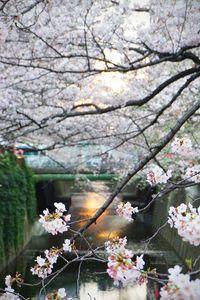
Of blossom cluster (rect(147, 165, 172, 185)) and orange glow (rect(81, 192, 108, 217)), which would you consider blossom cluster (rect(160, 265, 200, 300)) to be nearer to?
blossom cluster (rect(147, 165, 172, 185))

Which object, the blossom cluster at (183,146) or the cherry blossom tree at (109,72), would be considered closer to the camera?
the cherry blossom tree at (109,72)

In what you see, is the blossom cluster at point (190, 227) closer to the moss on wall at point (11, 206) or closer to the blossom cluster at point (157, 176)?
the blossom cluster at point (157, 176)

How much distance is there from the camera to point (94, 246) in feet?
52.5

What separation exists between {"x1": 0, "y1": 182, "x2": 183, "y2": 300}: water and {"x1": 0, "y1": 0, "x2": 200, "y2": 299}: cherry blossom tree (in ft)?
3.37

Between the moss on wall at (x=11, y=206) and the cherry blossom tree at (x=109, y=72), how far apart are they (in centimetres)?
284

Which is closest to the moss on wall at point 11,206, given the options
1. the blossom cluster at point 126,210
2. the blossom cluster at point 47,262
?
the blossom cluster at point 126,210

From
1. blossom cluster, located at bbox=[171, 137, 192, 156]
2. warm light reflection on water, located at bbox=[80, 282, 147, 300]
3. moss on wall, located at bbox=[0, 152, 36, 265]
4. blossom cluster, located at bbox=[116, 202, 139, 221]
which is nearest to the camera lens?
blossom cluster, located at bbox=[116, 202, 139, 221]

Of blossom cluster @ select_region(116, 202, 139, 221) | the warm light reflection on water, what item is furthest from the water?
blossom cluster @ select_region(116, 202, 139, 221)

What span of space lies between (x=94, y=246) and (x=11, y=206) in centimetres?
374

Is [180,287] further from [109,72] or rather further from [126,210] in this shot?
[109,72]

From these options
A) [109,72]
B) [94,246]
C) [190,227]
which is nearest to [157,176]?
[190,227]

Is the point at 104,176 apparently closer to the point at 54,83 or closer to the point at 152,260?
the point at 152,260

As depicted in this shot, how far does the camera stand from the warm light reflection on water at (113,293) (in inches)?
421

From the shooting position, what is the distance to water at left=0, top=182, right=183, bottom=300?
434 inches
